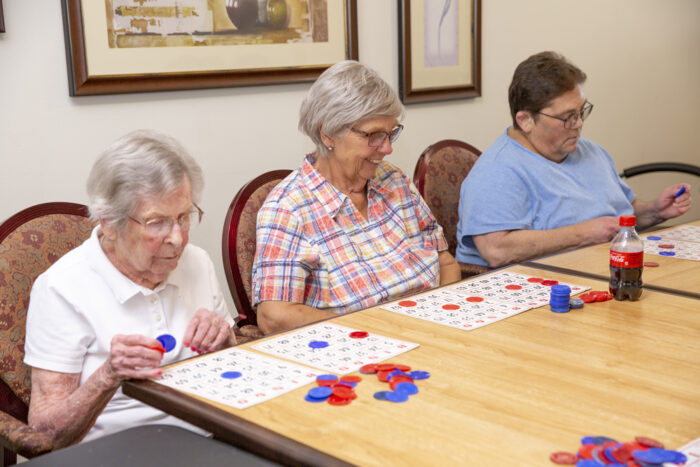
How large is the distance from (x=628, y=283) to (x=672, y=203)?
3.65 feet

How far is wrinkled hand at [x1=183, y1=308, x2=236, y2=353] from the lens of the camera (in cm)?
164

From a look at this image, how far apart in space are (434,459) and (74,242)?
3.87ft

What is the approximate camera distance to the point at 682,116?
5.18 m

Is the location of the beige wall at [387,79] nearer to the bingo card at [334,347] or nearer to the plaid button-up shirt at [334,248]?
the plaid button-up shirt at [334,248]

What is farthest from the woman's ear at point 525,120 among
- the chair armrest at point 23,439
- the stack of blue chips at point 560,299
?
the chair armrest at point 23,439

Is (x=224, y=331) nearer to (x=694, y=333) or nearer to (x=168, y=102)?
(x=694, y=333)

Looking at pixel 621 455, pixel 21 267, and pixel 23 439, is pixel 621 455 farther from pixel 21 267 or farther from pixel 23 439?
pixel 21 267

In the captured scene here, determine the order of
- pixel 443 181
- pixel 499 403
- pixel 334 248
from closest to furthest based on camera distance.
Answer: pixel 499 403 < pixel 334 248 < pixel 443 181

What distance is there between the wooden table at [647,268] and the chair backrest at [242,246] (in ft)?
2.59

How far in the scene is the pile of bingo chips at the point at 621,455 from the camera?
107cm

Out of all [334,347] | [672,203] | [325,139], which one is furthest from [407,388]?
[672,203]

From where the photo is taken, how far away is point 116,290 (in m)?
1.66

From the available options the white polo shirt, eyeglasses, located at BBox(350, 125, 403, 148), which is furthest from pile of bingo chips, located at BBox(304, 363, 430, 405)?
eyeglasses, located at BBox(350, 125, 403, 148)

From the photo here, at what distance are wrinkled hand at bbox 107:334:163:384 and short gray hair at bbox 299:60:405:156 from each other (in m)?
0.98
